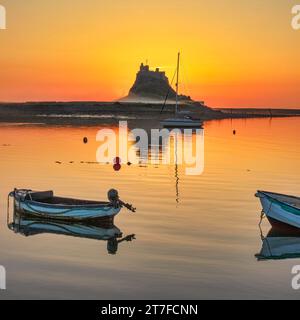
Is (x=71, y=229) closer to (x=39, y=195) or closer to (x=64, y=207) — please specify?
(x=64, y=207)

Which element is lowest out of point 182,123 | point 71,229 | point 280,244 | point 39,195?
point 280,244

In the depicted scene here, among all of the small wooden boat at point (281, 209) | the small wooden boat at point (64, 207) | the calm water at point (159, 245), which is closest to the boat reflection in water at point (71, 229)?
the small wooden boat at point (64, 207)

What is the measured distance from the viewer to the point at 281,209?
2522 centimetres

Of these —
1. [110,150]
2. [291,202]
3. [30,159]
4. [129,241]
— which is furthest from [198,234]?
[110,150]

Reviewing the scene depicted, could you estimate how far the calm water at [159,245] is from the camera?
1772 centimetres

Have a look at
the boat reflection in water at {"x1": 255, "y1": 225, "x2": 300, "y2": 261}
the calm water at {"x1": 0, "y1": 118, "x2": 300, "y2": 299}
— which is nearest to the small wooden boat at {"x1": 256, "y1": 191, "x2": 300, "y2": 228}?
the boat reflection in water at {"x1": 255, "y1": 225, "x2": 300, "y2": 261}

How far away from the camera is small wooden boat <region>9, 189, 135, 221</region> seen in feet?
83.3

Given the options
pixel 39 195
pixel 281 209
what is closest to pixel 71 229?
pixel 39 195

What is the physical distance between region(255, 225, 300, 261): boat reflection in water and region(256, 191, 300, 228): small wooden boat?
0.36 m

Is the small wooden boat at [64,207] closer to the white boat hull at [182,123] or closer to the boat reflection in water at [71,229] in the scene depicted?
the boat reflection in water at [71,229]

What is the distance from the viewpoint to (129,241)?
23.1m

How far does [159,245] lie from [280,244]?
16.2ft

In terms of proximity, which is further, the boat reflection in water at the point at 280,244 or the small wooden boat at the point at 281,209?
the small wooden boat at the point at 281,209

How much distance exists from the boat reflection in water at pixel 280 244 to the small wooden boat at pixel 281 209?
36 cm
